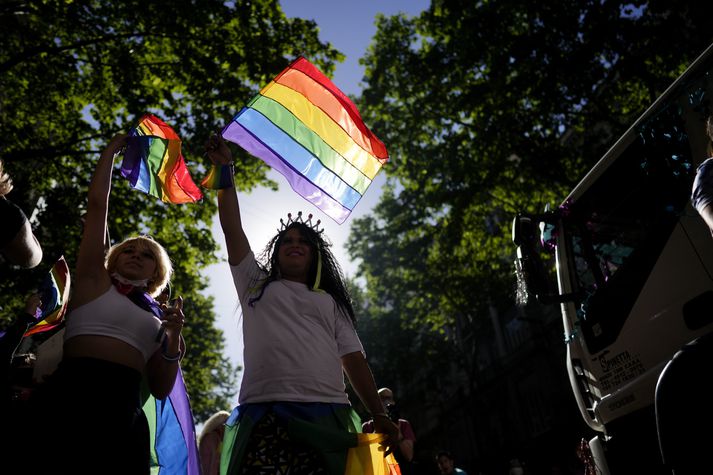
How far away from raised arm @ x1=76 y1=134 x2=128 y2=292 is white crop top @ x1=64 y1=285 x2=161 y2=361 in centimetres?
9

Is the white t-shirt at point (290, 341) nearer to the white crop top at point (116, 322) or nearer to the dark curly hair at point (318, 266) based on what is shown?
the dark curly hair at point (318, 266)

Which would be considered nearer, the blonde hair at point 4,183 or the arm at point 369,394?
the blonde hair at point 4,183

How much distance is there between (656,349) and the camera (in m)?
3.00

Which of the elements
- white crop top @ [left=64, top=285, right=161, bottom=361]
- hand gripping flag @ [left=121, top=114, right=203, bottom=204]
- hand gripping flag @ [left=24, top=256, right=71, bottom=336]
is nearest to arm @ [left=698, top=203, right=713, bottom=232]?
white crop top @ [left=64, top=285, right=161, bottom=361]

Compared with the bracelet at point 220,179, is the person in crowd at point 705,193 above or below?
below

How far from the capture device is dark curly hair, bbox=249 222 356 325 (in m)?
2.99

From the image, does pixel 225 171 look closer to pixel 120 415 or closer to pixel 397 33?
pixel 120 415

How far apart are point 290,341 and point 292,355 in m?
0.08

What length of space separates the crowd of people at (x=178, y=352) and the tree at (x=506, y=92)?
970cm

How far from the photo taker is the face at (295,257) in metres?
2.90

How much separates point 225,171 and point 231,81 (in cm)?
808

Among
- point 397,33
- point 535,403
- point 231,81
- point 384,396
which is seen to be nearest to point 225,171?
point 384,396

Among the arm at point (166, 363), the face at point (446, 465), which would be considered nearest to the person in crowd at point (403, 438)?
the face at point (446, 465)

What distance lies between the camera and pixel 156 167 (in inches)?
153
